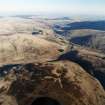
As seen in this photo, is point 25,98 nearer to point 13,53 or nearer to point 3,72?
point 3,72

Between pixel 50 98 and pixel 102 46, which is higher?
pixel 50 98

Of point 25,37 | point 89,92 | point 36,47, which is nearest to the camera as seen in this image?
point 89,92

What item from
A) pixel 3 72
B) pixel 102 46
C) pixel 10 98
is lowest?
pixel 102 46

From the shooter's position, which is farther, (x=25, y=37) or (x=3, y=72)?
(x=25, y=37)

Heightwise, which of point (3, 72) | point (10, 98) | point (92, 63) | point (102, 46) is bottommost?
point (102, 46)

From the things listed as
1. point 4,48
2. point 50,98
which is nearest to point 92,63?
point 50,98

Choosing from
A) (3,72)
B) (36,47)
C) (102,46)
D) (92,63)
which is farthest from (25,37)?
(92,63)

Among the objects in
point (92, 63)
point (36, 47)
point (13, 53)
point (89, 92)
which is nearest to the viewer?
point (89, 92)

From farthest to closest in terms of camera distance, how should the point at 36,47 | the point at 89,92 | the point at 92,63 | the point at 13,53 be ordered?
the point at 36,47 → the point at 13,53 → the point at 92,63 → the point at 89,92

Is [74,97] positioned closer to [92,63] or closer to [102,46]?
[92,63]
